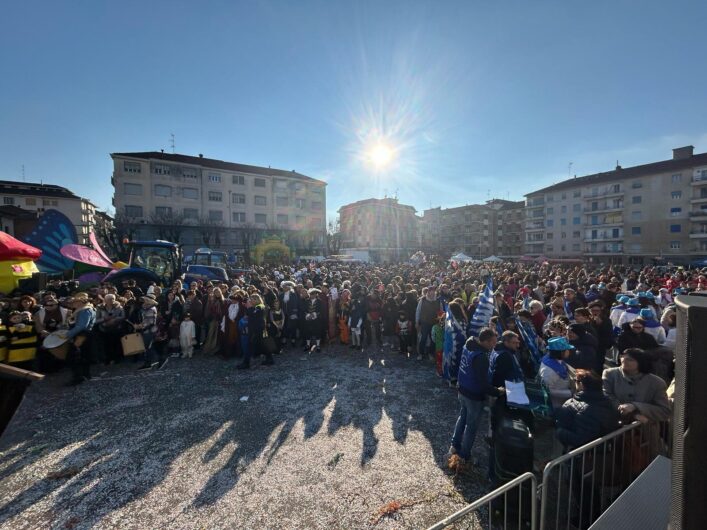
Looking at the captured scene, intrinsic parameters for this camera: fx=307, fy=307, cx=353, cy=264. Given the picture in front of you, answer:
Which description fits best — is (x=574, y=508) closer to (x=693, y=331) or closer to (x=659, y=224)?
(x=693, y=331)

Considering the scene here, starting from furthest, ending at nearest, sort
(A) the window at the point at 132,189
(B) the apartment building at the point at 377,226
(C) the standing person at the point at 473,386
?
(B) the apartment building at the point at 377,226 < (A) the window at the point at 132,189 < (C) the standing person at the point at 473,386

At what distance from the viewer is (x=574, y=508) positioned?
3387mm

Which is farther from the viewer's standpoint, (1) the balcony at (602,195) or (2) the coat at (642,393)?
(1) the balcony at (602,195)

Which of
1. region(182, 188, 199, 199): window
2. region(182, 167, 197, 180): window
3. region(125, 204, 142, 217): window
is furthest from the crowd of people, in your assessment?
region(182, 167, 197, 180): window

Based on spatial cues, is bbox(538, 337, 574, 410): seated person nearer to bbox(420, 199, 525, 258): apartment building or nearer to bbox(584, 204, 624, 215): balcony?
bbox(584, 204, 624, 215): balcony

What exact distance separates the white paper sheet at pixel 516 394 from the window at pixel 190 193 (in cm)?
4900

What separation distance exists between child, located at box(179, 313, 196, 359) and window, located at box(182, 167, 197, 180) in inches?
1687

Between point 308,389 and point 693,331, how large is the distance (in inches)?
240

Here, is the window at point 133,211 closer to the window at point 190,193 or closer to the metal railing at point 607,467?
the window at point 190,193

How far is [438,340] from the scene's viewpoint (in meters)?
7.29

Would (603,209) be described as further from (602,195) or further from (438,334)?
(438,334)

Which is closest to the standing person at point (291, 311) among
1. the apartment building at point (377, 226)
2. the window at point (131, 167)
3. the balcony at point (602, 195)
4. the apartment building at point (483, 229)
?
the window at point (131, 167)

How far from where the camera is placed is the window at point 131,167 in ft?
132

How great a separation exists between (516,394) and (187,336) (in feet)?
25.8
